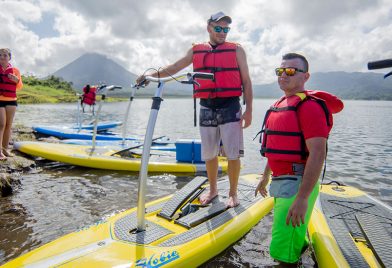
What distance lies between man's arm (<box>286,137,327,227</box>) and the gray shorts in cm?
202

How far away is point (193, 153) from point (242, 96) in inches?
181

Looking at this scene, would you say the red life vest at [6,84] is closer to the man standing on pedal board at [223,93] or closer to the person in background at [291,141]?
the man standing on pedal board at [223,93]

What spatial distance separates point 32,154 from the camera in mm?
9555

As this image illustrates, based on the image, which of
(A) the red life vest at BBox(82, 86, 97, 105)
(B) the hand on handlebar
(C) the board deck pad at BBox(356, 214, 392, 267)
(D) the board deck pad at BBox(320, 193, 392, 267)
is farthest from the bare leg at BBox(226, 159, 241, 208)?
(A) the red life vest at BBox(82, 86, 97, 105)

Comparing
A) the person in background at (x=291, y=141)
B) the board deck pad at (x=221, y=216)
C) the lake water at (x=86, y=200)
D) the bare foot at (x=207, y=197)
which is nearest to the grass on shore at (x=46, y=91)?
the lake water at (x=86, y=200)

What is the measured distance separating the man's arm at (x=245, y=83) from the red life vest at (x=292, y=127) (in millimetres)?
1526

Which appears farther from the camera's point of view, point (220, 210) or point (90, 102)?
point (90, 102)

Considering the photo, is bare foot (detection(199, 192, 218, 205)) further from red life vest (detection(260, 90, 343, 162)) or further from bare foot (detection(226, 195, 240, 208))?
red life vest (detection(260, 90, 343, 162))


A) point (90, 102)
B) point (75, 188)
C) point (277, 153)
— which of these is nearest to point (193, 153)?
point (75, 188)

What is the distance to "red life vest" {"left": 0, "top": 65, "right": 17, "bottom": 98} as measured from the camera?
7.36m

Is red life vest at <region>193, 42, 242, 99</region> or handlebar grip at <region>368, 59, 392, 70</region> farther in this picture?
red life vest at <region>193, 42, 242, 99</region>

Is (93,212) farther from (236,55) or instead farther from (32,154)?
(32,154)

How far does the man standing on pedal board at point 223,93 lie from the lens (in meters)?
4.75

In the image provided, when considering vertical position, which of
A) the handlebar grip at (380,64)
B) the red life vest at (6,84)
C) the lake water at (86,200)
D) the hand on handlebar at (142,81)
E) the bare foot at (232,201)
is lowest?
the lake water at (86,200)
